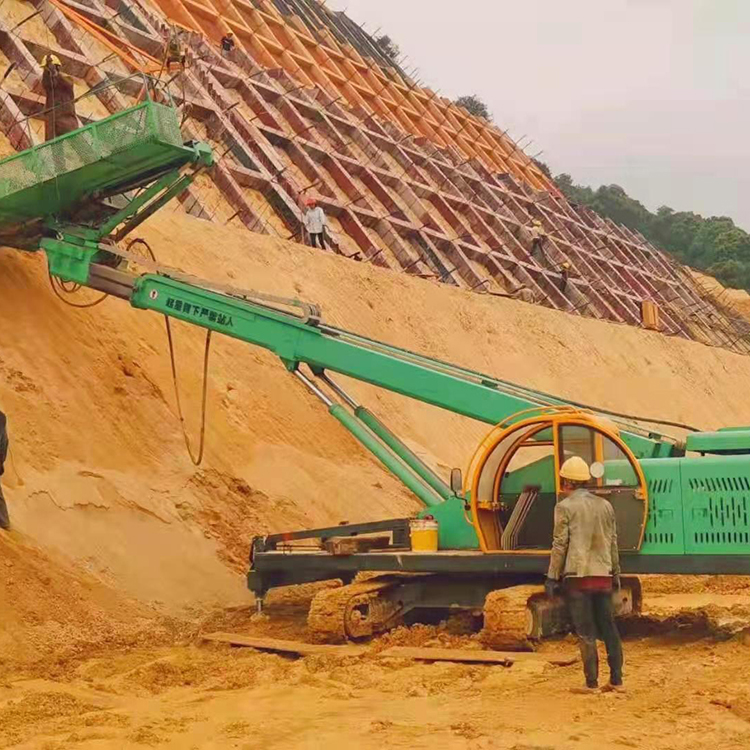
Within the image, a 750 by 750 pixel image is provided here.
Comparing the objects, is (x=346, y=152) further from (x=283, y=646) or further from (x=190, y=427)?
(x=283, y=646)

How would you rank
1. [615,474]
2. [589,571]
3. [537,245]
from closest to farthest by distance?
[589,571], [615,474], [537,245]

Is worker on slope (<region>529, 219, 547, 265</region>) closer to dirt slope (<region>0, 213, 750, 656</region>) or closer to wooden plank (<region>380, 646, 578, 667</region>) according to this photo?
dirt slope (<region>0, 213, 750, 656</region>)

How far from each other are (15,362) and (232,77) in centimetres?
1235

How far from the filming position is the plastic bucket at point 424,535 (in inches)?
336

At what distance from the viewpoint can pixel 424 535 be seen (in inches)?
336

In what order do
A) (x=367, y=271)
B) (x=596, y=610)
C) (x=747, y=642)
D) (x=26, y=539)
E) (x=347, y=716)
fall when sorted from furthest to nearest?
(x=367, y=271) < (x=26, y=539) < (x=747, y=642) < (x=596, y=610) < (x=347, y=716)

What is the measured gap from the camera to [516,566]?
771cm

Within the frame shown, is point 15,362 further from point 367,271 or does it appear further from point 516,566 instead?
point 367,271

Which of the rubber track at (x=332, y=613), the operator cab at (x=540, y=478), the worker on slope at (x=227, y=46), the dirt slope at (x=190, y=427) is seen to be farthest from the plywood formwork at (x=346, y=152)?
the rubber track at (x=332, y=613)

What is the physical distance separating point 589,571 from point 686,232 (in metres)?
63.2

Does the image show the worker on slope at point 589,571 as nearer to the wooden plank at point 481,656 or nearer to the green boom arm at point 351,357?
the wooden plank at point 481,656

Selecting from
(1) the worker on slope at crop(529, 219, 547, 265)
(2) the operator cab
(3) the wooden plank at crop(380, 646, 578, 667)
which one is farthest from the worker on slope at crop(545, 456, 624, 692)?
(1) the worker on slope at crop(529, 219, 547, 265)

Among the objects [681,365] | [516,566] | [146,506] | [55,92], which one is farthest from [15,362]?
[681,365]

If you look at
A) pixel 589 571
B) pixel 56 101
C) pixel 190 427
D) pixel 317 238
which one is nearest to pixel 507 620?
pixel 589 571
